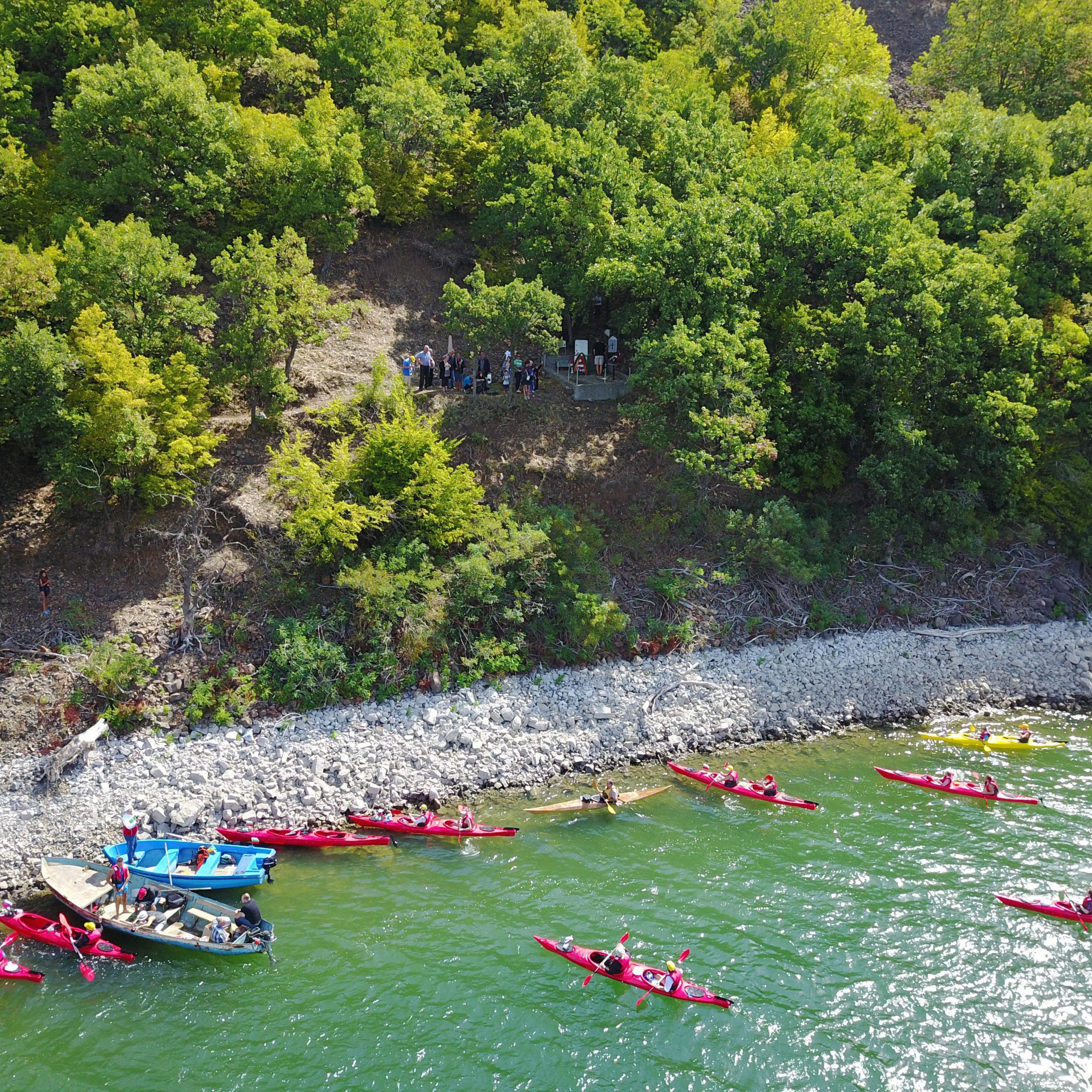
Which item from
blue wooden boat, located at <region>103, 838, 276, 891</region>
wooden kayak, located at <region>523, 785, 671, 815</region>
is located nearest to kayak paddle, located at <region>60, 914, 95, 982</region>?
blue wooden boat, located at <region>103, 838, 276, 891</region>

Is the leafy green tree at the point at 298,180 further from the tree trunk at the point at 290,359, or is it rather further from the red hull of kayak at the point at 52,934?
the red hull of kayak at the point at 52,934

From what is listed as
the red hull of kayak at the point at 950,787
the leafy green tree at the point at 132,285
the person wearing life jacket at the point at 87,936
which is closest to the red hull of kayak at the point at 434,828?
the person wearing life jacket at the point at 87,936

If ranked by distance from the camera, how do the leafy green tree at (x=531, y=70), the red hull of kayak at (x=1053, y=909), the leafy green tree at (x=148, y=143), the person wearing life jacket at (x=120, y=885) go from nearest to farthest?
the person wearing life jacket at (x=120, y=885), the red hull of kayak at (x=1053, y=909), the leafy green tree at (x=148, y=143), the leafy green tree at (x=531, y=70)

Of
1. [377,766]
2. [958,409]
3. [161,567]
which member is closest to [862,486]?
[958,409]

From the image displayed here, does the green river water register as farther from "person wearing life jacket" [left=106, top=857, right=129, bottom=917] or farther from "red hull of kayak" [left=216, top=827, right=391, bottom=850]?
"person wearing life jacket" [left=106, top=857, right=129, bottom=917]

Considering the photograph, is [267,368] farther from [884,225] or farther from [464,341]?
[884,225]

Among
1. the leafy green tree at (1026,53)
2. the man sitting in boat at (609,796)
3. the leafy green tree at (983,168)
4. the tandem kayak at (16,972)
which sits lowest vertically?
the tandem kayak at (16,972)

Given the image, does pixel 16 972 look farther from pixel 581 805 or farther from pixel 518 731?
pixel 581 805
